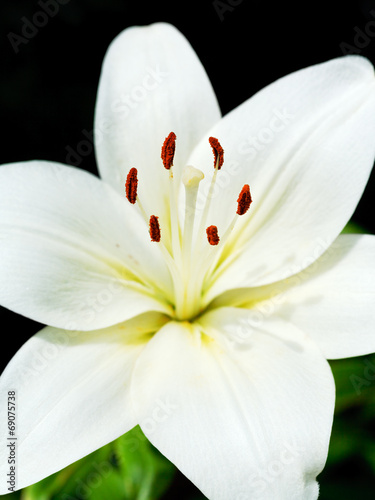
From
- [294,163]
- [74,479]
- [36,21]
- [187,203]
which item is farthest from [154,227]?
[36,21]

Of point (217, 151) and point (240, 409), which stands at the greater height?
point (217, 151)

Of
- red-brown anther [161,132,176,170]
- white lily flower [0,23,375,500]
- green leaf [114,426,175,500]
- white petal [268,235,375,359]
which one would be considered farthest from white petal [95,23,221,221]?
green leaf [114,426,175,500]

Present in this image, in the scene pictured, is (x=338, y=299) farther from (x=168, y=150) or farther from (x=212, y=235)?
(x=168, y=150)

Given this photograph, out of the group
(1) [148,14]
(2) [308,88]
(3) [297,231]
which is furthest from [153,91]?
(1) [148,14]

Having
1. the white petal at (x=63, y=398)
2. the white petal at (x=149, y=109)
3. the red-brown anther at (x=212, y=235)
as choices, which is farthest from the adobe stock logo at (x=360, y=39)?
the white petal at (x=63, y=398)

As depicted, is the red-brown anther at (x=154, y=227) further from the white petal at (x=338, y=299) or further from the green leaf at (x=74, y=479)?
the green leaf at (x=74, y=479)
